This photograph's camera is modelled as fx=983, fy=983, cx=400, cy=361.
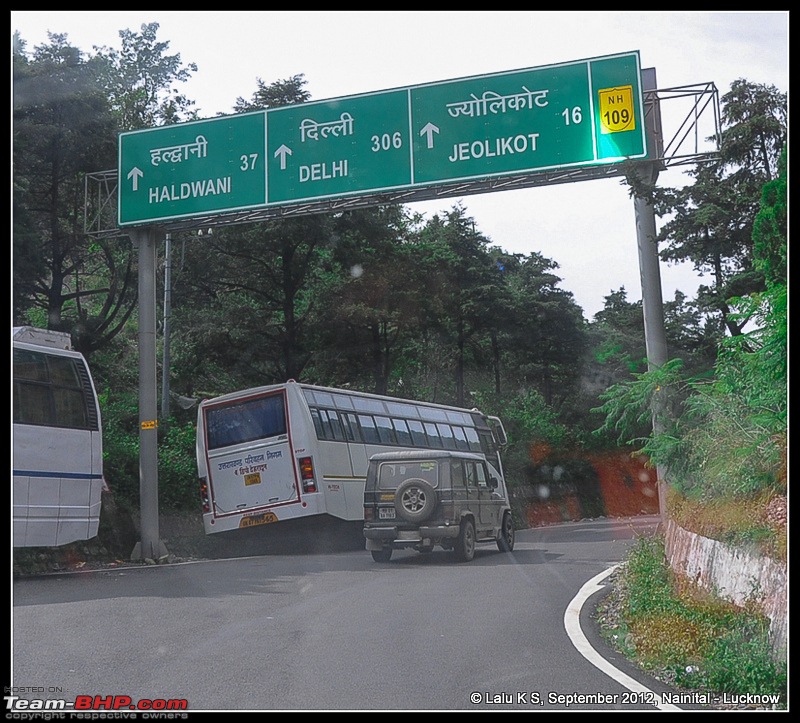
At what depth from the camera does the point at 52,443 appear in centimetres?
1486

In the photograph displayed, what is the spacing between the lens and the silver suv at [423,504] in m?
16.3

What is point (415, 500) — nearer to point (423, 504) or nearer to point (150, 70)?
point (423, 504)

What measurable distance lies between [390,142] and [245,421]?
6.94 meters

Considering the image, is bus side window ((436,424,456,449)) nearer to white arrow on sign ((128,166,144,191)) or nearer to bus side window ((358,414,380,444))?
bus side window ((358,414,380,444))

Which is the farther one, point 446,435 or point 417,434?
point 446,435

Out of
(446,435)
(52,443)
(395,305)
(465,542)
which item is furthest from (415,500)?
(395,305)

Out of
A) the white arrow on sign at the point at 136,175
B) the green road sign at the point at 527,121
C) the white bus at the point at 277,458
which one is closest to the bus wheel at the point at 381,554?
the white bus at the point at 277,458

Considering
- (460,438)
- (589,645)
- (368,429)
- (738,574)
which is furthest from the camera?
(460,438)

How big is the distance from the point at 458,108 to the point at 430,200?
5.39ft

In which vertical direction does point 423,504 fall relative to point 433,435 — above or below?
below

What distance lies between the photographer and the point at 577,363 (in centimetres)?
4206

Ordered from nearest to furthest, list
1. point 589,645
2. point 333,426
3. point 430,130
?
1. point 589,645
2. point 430,130
3. point 333,426
